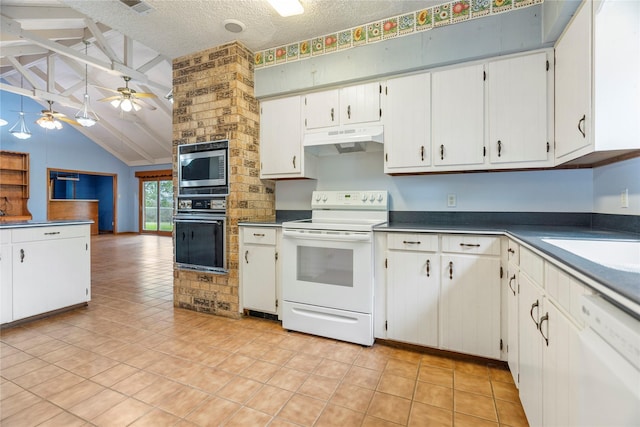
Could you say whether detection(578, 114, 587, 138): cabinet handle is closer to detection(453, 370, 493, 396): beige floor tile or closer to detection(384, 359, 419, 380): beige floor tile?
detection(453, 370, 493, 396): beige floor tile

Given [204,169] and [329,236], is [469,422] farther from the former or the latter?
[204,169]

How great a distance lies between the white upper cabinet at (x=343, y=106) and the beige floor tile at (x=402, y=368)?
1961 mm

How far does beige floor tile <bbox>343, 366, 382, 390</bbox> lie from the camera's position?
5.97 feet

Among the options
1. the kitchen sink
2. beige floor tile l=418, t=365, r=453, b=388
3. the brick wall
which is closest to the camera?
the kitchen sink

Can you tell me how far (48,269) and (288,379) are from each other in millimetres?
2626

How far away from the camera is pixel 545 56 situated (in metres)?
2.12

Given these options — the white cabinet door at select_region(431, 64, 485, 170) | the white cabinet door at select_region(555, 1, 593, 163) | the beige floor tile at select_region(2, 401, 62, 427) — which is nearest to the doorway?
the beige floor tile at select_region(2, 401, 62, 427)

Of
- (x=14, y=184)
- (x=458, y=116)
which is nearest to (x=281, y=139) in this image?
(x=458, y=116)

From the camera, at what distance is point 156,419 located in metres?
1.51

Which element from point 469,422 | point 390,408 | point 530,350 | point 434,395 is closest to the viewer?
point 530,350

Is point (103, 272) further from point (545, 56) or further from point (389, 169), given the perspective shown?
point (545, 56)

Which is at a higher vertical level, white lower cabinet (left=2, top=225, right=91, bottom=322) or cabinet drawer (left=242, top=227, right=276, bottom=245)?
cabinet drawer (left=242, top=227, right=276, bottom=245)

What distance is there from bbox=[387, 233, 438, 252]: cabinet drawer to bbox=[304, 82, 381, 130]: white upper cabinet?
109 cm

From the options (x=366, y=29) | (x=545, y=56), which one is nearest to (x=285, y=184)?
(x=366, y=29)
